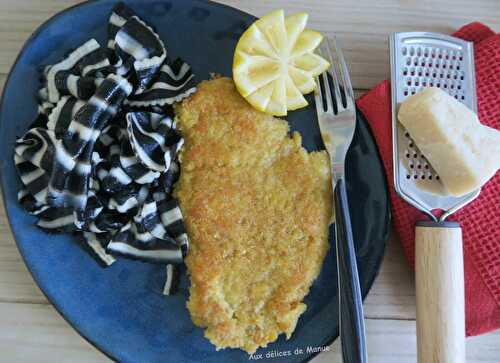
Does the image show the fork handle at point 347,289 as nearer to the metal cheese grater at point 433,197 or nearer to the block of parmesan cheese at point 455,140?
the metal cheese grater at point 433,197

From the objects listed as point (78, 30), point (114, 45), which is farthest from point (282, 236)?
point (78, 30)

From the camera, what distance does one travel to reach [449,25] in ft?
5.56

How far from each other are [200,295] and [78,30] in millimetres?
865

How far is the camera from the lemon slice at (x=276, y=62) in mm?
1420

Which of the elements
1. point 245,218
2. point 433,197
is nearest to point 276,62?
point 245,218

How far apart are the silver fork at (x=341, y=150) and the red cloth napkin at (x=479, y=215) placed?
0.35ft

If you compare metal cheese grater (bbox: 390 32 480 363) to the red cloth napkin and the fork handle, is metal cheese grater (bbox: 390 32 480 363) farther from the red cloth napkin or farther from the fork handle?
the fork handle

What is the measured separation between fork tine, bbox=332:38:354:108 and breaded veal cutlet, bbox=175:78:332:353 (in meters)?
0.22

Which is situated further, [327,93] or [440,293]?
[327,93]

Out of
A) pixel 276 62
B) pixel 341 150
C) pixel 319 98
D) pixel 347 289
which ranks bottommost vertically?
pixel 347 289

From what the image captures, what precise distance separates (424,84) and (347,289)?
0.67m

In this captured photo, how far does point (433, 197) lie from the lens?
1479 mm

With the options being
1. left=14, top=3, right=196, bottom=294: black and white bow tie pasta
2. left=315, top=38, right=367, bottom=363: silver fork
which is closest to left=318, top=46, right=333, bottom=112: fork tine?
left=315, top=38, right=367, bottom=363: silver fork

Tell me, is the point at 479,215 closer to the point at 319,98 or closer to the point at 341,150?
the point at 341,150
